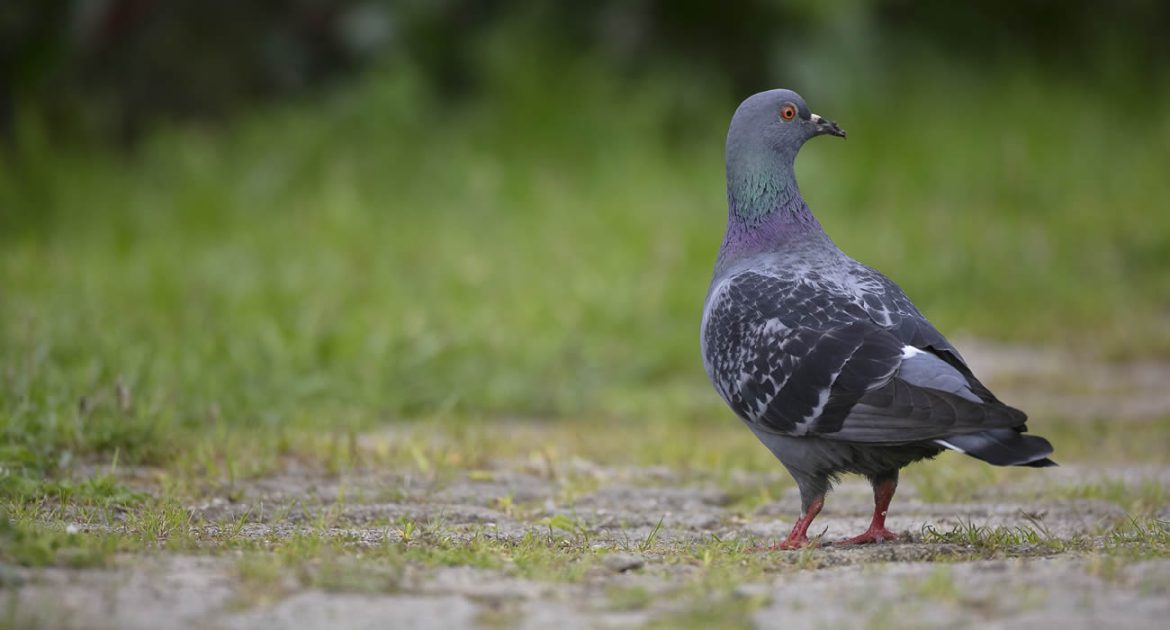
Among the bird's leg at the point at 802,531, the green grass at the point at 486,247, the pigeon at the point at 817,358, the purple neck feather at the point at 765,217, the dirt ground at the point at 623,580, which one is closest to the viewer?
the dirt ground at the point at 623,580

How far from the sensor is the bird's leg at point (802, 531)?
11.1 ft

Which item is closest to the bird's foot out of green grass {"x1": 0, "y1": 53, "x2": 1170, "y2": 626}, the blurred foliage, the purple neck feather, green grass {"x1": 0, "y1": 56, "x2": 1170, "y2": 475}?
green grass {"x1": 0, "y1": 53, "x2": 1170, "y2": 626}

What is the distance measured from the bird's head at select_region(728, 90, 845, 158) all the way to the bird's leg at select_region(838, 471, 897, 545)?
1.07 meters

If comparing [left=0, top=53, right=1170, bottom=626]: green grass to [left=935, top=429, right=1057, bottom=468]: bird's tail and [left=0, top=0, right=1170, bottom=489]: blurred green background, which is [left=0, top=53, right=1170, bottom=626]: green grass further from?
[left=935, top=429, right=1057, bottom=468]: bird's tail

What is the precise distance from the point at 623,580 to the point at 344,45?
302 inches

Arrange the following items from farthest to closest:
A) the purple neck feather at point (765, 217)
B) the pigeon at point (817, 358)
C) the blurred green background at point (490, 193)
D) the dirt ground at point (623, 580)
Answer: the blurred green background at point (490, 193) → the purple neck feather at point (765, 217) → the pigeon at point (817, 358) → the dirt ground at point (623, 580)

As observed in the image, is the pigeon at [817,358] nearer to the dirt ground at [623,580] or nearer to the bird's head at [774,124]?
the bird's head at [774,124]

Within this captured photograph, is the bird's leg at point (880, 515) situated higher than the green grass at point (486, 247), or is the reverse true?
the green grass at point (486, 247)

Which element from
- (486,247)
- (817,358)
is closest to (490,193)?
(486,247)

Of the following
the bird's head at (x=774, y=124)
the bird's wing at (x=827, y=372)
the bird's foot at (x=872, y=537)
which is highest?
the bird's head at (x=774, y=124)

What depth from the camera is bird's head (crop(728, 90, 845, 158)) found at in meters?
4.11

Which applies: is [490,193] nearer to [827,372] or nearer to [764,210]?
[764,210]

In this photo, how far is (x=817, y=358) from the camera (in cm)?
343

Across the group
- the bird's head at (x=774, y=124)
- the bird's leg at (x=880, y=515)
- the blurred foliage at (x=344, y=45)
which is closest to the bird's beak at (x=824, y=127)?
the bird's head at (x=774, y=124)
